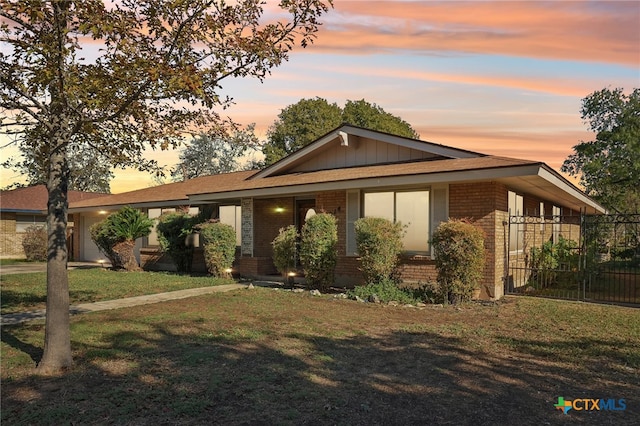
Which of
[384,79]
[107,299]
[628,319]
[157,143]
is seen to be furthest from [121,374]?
[384,79]

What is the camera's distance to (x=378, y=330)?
321 inches

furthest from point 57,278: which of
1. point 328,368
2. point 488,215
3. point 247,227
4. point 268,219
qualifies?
point 268,219

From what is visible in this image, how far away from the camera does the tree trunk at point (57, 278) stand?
19.2 feet

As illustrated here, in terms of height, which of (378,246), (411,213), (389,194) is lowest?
(378,246)

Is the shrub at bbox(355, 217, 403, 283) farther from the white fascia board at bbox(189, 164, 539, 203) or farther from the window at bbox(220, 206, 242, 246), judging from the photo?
the window at bbox(220, 206, 242, 246)

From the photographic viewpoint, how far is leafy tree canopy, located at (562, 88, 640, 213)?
30109 millimetres

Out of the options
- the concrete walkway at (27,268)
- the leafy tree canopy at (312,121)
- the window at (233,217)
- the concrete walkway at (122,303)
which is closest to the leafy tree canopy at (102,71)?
the concrete walkway at (122,303)

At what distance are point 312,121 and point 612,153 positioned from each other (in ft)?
76.9

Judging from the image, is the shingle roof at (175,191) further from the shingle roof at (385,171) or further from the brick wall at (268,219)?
the shingle roof at (385,171)

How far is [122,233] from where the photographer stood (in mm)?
19062

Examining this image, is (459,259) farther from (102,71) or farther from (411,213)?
(102,71)

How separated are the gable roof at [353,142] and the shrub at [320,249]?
324 centimetres

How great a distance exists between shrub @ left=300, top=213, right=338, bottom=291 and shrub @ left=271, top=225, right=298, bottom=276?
57 centimetres

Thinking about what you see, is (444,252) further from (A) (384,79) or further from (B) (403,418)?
(B) (403,418)
